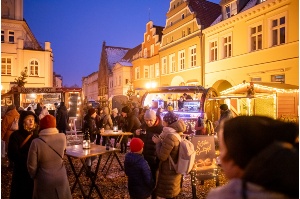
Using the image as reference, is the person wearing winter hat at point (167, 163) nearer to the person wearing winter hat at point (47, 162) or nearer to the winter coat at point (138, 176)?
the winter coat at point (138, 176)

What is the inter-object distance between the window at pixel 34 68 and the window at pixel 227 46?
67.0 feet

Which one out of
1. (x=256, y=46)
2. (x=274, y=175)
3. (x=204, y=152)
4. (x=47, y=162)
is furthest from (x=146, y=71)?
(x=274, y=175)

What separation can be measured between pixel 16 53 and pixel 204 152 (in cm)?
2729

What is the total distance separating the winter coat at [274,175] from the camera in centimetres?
99

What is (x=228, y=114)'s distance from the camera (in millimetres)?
8469

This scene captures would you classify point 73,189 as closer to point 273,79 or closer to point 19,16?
point 273,79

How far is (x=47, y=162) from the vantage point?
3578 millimetres

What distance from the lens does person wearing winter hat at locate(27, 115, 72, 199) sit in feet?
11.5

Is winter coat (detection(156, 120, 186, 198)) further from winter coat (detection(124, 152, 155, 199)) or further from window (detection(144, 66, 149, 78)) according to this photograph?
window (detection(144, 66, 149, 78))

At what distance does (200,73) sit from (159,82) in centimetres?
713

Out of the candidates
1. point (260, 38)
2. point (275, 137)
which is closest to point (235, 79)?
point (260, 38)

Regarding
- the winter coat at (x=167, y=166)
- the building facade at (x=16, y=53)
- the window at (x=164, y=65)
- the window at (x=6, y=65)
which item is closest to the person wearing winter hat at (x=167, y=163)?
the winter coat at (x=167, y=166)

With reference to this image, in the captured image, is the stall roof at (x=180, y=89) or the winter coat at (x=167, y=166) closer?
the winter coat at (x=167, y=166)

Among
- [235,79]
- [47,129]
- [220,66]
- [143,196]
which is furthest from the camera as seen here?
[220,66]
